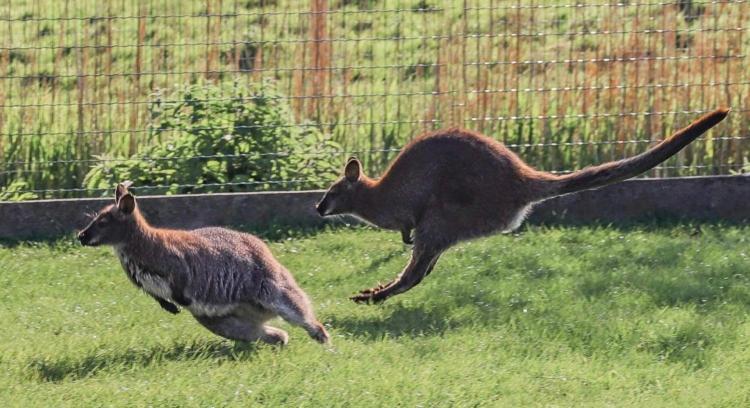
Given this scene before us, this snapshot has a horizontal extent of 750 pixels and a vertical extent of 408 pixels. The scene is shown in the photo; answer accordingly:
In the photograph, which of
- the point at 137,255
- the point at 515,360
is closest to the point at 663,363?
the point at 515,360

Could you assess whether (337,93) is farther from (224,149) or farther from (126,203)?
(126,203)

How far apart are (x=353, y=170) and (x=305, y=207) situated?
105 centimetres

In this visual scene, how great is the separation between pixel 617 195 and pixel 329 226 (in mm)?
2081

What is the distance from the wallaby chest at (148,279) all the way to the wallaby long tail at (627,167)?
2.46 m

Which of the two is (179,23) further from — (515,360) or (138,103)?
(515,360)

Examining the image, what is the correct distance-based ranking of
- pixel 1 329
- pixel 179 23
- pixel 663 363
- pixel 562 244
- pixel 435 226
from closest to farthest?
pixel 663 363 < pixel 1 329 < pixel 435 226 < pixel 562 244 < pixel 179 23

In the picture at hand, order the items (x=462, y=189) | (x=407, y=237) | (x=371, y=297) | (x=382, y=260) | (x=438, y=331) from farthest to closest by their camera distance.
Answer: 1. (x=382, y=260)
2. (x=407, y=237)
3. (x=462, y=189)
4. (x=371, y=297)
5. (x=438, y=331)

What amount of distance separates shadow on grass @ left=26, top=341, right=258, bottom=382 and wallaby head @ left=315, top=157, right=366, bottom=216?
6.23 feet

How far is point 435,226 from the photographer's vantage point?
910cm


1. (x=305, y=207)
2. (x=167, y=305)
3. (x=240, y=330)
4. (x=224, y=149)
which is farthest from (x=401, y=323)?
(x=224, y=149)

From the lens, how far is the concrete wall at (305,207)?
34.4 feet

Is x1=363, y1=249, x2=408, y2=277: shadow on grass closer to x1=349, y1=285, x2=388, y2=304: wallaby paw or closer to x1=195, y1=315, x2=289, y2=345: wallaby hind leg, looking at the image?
x1=349, y1=285, x2=388, y2=304: wallaby paw

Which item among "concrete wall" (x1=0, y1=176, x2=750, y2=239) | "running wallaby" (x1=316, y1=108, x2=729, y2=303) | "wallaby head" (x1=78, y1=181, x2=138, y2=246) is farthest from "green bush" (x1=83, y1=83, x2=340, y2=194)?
"wallaby head" (x1=78, y1=181, x2=138, y2=246)

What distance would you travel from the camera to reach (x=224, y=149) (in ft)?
35.8
